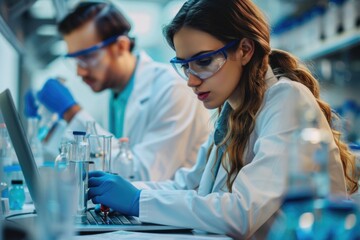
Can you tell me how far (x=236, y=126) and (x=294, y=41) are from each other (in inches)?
99.1

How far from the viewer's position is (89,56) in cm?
293

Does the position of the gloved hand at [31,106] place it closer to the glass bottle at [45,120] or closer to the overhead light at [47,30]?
the glass bottle at [45,120]

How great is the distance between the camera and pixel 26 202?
227cm

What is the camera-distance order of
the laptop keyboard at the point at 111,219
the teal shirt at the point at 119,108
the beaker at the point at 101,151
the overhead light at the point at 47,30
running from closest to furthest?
1. the laptop keyboard at the point at 111,219
2. the beaker at the point at 101,151
3. the teal shirt at the point at 119,108
4. the overhead light at the point at 47,30

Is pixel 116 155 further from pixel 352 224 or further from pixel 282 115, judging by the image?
pixel 352 224

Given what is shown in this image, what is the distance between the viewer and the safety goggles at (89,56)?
288cm

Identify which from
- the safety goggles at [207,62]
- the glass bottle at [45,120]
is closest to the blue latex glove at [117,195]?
the safety goggles at [207,62]

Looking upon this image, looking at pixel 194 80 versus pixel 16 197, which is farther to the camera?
pixel 16 197

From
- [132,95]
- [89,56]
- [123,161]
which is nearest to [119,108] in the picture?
[132,95]

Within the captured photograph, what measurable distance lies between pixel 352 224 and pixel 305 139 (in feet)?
0.52

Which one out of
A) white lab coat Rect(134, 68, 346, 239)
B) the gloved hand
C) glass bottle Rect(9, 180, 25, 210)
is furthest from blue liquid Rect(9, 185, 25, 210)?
the gloved hand

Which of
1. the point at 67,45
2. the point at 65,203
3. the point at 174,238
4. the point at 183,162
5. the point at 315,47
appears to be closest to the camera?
the point at 65,203

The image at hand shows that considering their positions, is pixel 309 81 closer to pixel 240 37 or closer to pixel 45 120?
pixel 240 37

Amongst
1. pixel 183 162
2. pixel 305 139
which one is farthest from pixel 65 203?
pixel 183 162
